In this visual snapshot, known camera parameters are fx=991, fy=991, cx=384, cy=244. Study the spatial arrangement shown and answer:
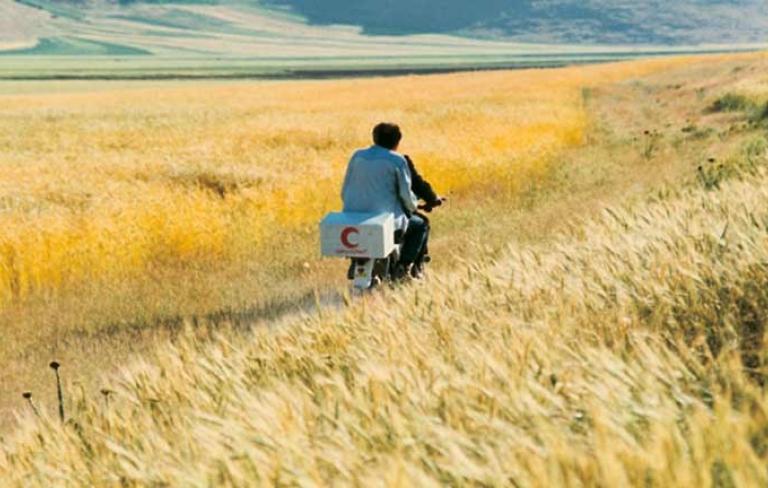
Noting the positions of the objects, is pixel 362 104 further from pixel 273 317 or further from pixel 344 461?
pixel 344 461

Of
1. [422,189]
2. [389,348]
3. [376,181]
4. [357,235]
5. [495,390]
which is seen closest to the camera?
[495,390]

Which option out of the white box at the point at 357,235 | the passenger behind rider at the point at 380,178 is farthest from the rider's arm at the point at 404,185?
the white box at the point at 357,235

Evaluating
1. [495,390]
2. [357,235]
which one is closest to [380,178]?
[357,235]

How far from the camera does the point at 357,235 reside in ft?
25.5

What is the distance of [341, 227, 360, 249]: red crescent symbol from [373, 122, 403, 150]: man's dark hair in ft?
2.71

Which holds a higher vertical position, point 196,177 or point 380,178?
point 380,178

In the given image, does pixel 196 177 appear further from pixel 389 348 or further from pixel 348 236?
pixel 389 348

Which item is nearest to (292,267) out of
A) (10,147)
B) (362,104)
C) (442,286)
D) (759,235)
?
(442,286)

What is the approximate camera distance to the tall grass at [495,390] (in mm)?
2551

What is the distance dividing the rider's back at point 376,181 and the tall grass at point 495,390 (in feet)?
6.25

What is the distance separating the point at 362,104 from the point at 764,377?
155ft

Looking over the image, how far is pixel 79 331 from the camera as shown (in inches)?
372

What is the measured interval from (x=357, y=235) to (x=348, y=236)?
0.07 meters

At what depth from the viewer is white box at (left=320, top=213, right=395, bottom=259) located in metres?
7.73
